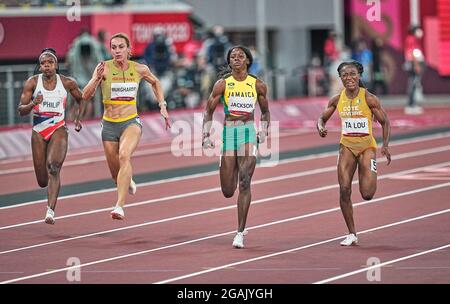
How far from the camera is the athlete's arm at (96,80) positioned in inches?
661

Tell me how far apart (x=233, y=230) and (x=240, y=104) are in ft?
6.10

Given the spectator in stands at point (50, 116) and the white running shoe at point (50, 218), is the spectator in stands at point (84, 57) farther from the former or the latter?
the white running shoe at point (50, 218)

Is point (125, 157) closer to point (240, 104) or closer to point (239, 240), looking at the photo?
point (240, 104)

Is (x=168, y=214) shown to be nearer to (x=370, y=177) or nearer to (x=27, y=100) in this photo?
(x=27, y=100)

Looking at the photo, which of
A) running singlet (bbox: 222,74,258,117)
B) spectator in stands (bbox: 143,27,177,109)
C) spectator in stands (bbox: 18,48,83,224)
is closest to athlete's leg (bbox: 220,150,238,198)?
running singlet (bbox: 222,74,258,117)

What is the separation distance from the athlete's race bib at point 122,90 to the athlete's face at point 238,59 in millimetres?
1716

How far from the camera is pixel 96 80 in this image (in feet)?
55.2

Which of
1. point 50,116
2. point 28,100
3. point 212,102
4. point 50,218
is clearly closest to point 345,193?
point 212,102

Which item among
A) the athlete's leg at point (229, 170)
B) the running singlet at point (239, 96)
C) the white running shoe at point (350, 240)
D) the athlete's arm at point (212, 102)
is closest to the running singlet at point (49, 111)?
the athlete's arm at point (212, 102)

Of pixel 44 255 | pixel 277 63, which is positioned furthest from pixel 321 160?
pixel 277 63

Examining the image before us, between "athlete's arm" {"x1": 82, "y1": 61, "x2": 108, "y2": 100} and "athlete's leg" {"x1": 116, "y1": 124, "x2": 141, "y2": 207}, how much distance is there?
2.09 feet

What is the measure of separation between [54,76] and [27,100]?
456mm

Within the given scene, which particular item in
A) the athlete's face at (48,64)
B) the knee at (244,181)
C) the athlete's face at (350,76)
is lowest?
the knee at (244,181)

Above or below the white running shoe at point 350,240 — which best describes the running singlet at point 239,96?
above
